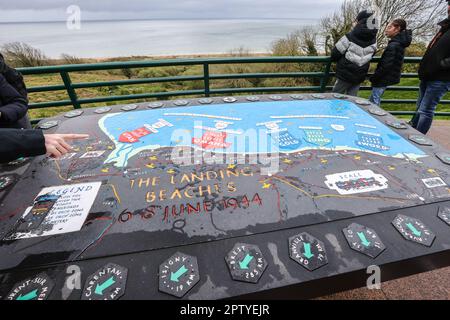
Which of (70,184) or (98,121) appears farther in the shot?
(98,121)

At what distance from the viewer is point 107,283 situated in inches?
31.5

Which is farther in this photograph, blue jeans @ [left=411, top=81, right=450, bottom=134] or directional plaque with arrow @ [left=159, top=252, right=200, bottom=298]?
blue jeans @ [left=411, top=81, right=450, bottom=134]

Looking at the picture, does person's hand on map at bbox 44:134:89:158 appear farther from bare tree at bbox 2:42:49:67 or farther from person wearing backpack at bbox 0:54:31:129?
bare tree at bbox 2:42:49:67

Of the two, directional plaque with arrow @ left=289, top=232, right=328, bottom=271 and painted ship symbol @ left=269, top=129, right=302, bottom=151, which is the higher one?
painted ship symbol @ left=269, top=129, right=302, bottom=151

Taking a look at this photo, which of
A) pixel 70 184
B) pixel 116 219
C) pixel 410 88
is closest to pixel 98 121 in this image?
pixel 70 184

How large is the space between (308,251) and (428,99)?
3303mm

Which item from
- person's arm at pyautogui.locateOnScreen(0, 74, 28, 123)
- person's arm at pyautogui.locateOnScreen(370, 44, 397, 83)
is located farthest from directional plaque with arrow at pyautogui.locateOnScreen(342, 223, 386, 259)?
person's arm at pyautogui.locateOnScreen(370, 44, 397, 83)

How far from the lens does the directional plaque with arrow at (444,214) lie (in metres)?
1.05

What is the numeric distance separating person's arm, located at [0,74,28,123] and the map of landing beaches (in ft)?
1.12

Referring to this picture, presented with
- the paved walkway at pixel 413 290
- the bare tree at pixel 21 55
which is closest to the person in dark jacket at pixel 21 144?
the paved walkway at pixel 413 290

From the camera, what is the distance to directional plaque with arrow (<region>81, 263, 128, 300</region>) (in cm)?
76

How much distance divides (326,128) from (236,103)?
88 centimetres
